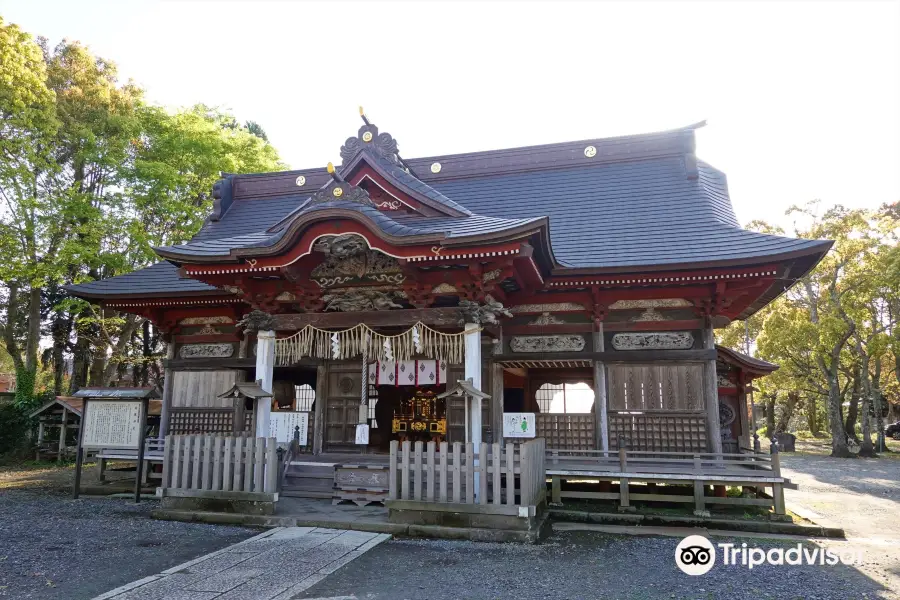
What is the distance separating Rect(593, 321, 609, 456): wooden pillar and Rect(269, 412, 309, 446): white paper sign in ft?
20.2

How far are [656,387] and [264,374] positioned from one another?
282 inches

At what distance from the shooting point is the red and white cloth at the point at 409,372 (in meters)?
11.5

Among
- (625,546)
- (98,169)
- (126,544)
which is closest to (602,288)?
(625,546)

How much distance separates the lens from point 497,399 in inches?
433

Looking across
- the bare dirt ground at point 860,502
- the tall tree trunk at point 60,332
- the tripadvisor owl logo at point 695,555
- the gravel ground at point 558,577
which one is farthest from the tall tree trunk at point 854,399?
the tall tree trunk at point 60,332

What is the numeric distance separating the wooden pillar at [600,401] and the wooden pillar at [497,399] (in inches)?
70.8

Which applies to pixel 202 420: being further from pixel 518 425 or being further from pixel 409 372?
pixel 518 425

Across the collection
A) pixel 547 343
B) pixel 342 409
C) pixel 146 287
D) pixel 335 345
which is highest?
pixel 146 287

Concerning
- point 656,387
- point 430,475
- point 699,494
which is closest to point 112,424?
point 430,475

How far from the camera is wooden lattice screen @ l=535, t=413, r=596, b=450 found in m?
10.7

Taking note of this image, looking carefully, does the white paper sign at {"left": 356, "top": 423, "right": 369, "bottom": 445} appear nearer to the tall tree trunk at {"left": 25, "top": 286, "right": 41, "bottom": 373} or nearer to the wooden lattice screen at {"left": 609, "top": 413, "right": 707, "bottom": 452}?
the wooden lattice screen at {"left": 609, "top": 413, "right": 707, "bottom": 452}

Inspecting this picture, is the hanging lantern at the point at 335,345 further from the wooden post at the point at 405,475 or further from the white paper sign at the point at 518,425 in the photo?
the white paper sign at the point at 518,425

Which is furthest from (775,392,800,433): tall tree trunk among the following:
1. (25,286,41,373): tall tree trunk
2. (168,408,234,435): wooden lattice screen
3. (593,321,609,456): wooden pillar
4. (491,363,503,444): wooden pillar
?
(25,286,41,373): tall tree trunk

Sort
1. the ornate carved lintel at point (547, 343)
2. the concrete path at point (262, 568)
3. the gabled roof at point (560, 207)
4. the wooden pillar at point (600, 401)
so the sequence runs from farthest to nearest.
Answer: the ornate carved lintel at point (547, 343), the wooden pillar at point (600, 401), the gabled roof at point (560, 207), the concrete path at point (262, 568)
